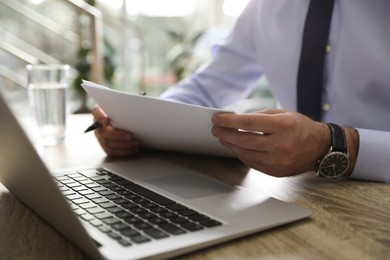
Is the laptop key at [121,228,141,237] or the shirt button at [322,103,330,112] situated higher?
the shirt button at [322,103,330,112]

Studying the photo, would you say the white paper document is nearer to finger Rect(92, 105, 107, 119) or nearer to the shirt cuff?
finger Rect(92, 105, 107, 119)

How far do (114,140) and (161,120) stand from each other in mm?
212

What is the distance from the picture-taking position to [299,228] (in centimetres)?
51

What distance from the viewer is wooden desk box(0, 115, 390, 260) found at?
17.7 inches

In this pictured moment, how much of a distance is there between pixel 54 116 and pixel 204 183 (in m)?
0.51

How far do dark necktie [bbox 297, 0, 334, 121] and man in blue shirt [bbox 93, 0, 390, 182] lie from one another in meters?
0.03

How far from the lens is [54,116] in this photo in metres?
1.03

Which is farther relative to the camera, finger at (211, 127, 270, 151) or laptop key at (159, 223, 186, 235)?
finger at (211, 127, 270, 151)

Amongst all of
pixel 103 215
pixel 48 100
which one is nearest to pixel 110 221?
pixel 103 215

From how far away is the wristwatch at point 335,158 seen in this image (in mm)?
709

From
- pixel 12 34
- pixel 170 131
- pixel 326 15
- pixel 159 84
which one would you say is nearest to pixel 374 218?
pixel 170 131

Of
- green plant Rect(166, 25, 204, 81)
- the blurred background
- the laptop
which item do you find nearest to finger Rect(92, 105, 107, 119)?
the laptop

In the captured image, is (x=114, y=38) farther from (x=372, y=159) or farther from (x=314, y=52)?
(x=372, y=159)

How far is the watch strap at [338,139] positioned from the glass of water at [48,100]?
2.08 ft
